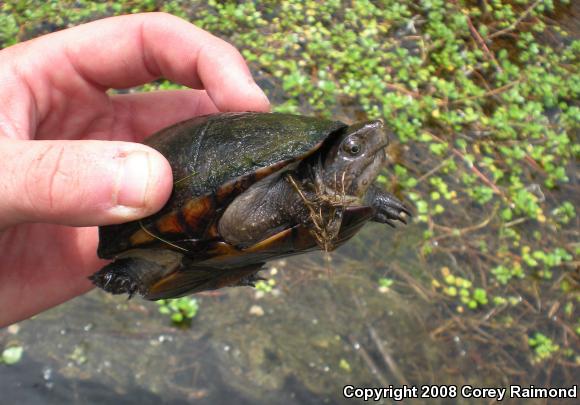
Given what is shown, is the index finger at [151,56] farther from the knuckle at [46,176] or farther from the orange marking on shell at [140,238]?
the knuckle at [46,176]

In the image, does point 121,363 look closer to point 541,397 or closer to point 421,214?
point 421,214

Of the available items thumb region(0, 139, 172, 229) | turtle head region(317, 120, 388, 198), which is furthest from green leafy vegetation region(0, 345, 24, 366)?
turtle head region(317, 120, 388, 198)

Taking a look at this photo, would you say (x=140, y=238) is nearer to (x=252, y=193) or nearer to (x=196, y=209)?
(x=196, y=209)

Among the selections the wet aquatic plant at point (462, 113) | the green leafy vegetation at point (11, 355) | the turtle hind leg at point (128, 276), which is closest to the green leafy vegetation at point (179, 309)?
the wet aquatic plant at point (462, 113)

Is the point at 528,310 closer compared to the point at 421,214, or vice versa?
the point at 528,310

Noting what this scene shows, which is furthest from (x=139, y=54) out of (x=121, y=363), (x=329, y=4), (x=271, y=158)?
(x=329, y=4)

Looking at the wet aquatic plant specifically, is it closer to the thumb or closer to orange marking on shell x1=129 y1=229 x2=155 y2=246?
orange marking on shell x1=129 y1=229 x2=155 y2=246
